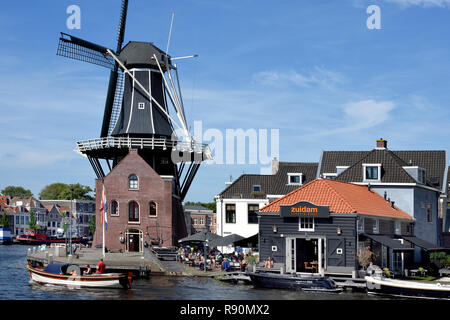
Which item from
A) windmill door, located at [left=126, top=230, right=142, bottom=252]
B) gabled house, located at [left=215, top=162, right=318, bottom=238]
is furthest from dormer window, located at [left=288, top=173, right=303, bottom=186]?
windmill door, located at [left=126, top=230, right=142, bottom=252]

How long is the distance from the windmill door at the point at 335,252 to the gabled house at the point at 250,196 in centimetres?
2209

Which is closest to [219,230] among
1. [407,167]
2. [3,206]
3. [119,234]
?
[119,234]

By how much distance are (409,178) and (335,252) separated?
1381cm

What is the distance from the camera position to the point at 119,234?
6662 centimetres

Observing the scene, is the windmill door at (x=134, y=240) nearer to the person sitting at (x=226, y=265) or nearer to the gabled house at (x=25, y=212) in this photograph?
the person sitting at (x=226, y=265)

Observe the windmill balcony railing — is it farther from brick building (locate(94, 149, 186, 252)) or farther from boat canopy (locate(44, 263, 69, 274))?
boat canopy (locate(44, 263, 69, 274))

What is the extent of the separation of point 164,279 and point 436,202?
27.9 meters

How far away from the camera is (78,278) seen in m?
44.6

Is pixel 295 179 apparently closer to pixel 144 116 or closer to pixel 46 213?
pixel 144 116

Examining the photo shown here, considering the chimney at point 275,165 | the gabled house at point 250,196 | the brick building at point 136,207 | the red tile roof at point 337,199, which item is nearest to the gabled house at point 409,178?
the red tile roof at point 337,199

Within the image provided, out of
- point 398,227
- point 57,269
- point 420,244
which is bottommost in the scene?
point 57,269

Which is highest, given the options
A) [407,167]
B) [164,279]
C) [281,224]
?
[407,167]

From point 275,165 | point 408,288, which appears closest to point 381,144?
point 275,165
